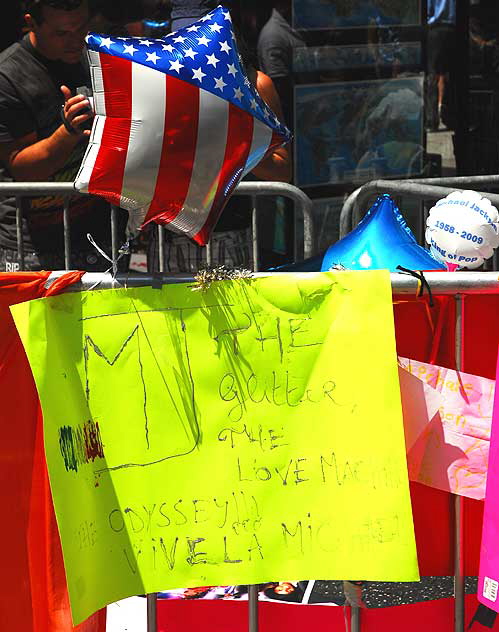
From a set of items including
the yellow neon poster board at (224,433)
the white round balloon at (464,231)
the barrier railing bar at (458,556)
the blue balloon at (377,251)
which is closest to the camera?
the yellow neon poster board at (224,433)

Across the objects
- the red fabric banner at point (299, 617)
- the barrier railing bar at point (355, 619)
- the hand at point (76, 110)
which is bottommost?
the red fabric banner at point (299, 617)

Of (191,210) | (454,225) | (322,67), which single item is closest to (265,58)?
(322,67)

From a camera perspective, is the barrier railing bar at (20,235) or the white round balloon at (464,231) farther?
the barrier railing bar at (20,235)

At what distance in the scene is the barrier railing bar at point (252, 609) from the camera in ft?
8.13

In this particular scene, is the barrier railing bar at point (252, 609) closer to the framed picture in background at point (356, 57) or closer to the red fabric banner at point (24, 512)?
the red fabric banner at point (24, 512)

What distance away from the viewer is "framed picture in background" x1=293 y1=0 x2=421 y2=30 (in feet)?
21.5

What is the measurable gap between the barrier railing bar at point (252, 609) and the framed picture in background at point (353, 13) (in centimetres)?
473

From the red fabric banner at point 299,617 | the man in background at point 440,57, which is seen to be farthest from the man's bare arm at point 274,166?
the red fabric banner at point 299,617

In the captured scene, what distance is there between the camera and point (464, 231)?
3119 millimetres

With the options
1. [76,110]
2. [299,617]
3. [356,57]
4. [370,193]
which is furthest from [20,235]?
[299,617]

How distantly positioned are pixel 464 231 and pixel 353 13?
3.91m

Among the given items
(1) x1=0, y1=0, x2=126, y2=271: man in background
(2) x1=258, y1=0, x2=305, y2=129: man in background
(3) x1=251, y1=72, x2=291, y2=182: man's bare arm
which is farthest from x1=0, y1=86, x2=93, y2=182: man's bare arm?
(2) x1=258, y1=0, x2=305, y2=129: man in background

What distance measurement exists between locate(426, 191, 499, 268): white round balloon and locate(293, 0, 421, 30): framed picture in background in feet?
11.8

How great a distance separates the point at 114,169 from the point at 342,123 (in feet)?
15.5
